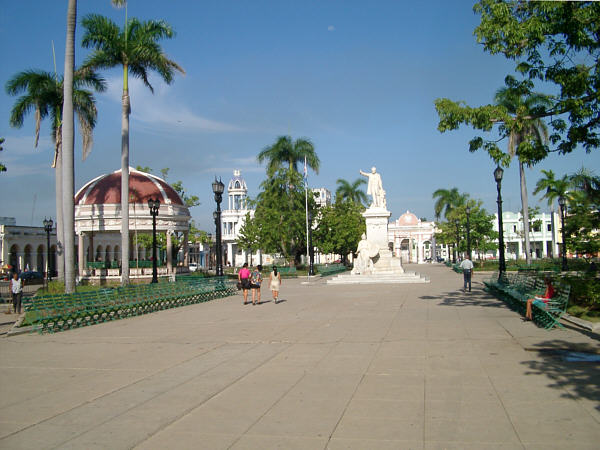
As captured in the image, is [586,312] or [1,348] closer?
[1,348]

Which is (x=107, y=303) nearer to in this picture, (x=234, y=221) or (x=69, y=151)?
(x=69, y=151)

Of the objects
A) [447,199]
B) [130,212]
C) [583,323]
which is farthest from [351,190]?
[583,323]

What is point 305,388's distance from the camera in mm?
7375

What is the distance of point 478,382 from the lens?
295 inches

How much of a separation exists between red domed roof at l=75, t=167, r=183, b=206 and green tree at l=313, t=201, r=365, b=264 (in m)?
17.7

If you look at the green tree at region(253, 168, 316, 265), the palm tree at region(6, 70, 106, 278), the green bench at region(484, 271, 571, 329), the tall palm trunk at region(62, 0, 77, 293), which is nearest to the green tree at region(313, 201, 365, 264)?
the green tree at region(253, 168, 316, 265)

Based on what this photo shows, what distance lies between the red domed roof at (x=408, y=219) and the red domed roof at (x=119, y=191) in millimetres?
73258

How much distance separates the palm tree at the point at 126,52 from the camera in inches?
1098

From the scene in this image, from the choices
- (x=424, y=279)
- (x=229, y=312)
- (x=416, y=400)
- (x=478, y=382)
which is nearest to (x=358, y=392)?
(x=416, y=400)

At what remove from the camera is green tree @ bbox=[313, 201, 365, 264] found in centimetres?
5759

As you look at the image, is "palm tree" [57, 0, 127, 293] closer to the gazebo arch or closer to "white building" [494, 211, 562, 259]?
the gazebo arch

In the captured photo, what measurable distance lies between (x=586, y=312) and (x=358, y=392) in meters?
7.78

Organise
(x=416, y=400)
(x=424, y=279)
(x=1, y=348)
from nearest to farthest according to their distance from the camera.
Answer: (x=416, y=400) → (x=1, y=348) → (x=424, y=279)

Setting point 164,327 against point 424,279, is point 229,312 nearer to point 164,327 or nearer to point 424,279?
point 164,327
